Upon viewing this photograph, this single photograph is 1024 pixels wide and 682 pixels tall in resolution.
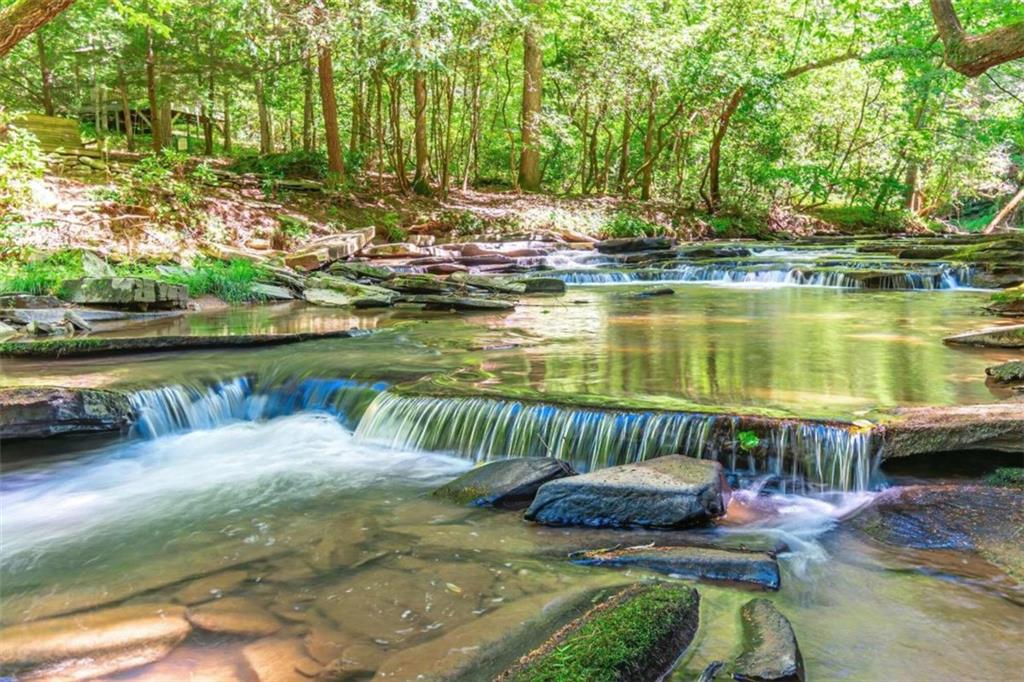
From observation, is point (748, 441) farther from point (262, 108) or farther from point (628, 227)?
point (262, 108)

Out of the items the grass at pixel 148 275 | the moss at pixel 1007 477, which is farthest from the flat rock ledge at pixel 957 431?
the grass at pixel 148 275

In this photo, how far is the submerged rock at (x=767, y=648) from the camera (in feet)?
8.86

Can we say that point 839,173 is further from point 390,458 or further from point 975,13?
point 390,458

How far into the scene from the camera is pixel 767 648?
2834mm

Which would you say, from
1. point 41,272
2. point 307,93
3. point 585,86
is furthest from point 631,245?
point 41,272

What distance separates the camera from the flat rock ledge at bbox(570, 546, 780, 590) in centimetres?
352

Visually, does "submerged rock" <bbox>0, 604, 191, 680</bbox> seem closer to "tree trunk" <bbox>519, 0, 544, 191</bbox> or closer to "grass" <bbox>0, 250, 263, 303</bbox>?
"grass" <bbox>0, 250, 263, 303</bbox>

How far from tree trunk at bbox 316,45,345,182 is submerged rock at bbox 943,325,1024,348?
14.9 meters

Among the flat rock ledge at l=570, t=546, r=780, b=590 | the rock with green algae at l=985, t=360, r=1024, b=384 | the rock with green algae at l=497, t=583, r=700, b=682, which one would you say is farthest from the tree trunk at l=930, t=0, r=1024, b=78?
the rock with green algae at l=497, t=583, r=700, b=682

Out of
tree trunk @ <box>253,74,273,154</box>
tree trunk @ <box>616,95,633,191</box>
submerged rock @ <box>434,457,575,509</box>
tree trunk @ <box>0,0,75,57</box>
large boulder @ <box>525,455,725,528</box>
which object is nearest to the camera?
large boulder @ <box>525,455,725,528</box>

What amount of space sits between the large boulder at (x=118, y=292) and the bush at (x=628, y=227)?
14679mm

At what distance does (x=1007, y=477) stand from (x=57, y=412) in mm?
6838

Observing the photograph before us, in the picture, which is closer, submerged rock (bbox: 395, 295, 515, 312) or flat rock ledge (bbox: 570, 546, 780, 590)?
flat rock ledge (bbox: 570, 546, 780, 590)

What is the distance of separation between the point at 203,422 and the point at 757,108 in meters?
23.3
